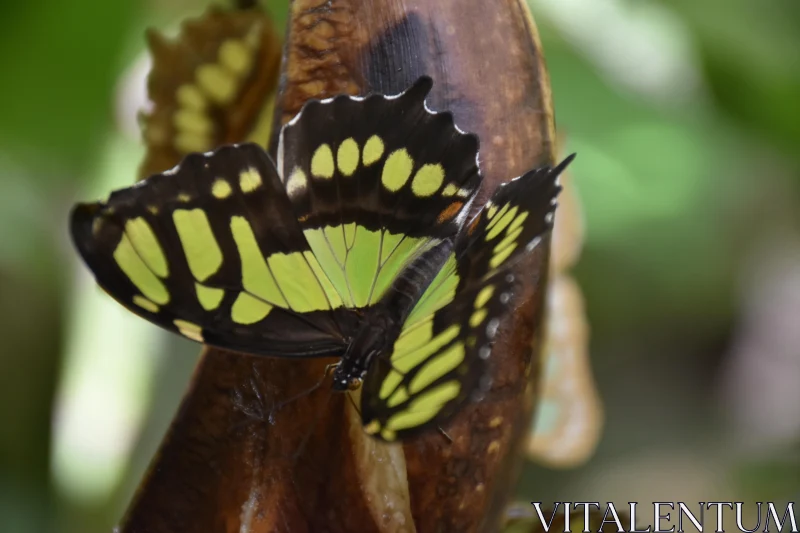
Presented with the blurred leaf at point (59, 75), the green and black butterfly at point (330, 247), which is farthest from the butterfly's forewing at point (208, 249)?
the blurred leaf at point (59, 75)

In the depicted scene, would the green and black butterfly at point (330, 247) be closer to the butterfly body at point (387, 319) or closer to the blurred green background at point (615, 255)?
the butterfly body at point (387, 319)

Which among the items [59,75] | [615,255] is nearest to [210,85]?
[59,75]

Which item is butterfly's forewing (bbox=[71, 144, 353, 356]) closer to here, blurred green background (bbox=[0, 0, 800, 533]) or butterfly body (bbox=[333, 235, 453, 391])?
butterfly body (bbox=[333, 235, 453, 391])

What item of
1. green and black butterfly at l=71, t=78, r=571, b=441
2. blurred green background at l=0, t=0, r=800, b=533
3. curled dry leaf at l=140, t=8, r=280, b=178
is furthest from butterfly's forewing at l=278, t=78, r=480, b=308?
blurred green background at l=0, t=0, r=800, b=533

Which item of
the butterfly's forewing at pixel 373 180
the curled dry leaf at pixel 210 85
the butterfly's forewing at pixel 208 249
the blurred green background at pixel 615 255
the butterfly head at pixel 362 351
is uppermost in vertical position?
the blurred green background at pixel 615 255

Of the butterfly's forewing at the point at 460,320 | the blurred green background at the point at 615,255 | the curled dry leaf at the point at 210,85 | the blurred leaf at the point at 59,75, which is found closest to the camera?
the butterfly's forewing at the point at 460,320

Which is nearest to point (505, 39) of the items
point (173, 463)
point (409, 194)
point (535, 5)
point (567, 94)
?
point (409, 194)
